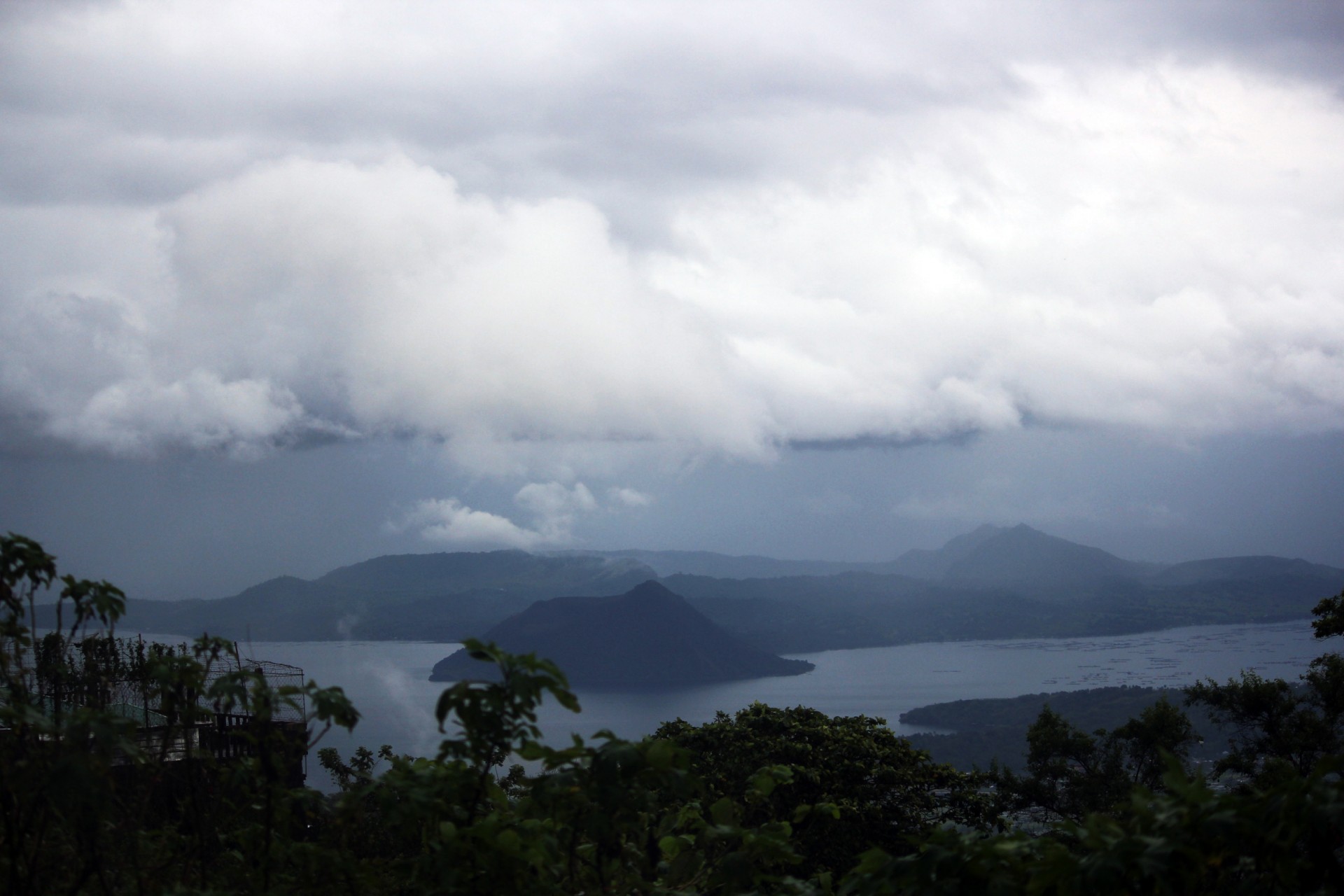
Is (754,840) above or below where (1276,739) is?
above

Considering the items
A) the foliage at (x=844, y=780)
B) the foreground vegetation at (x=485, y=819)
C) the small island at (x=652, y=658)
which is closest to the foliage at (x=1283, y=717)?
the foliage at (x=844, y=780)

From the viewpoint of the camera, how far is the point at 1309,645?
575 feet

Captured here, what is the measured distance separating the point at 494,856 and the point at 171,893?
1077mm

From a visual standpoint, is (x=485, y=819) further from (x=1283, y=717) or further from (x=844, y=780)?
(x=1283, y=717)

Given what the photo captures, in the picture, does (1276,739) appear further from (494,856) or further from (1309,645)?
(1309,645)

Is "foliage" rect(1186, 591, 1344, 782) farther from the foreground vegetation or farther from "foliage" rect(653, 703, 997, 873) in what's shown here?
the foreground vegetation

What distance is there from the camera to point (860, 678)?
512 ft

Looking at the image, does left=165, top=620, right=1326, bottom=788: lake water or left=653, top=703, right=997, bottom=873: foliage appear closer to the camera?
left=653, top=703, right=997, bottom=873: foliage

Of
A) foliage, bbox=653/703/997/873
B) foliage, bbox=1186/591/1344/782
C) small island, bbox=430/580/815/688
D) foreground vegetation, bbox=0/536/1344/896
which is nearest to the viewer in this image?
foreground vegetation, bbox=0/536/1344/896

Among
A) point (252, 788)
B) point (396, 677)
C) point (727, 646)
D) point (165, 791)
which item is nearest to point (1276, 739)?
point (165, 791)

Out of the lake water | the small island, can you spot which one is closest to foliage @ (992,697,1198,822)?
the lake water

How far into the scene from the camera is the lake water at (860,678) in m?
96.9

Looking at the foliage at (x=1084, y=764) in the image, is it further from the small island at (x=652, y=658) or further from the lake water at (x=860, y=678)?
the small island at (x=652, y=658)

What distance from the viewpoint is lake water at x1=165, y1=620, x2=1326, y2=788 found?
3814 inches
